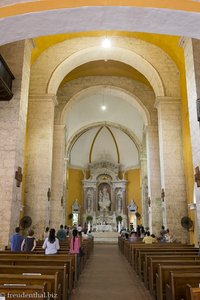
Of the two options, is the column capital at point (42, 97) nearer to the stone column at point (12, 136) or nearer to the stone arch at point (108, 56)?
the stone arch at point (108, 56)

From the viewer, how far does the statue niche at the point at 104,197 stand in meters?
25.2

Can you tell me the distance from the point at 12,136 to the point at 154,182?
25.6ft

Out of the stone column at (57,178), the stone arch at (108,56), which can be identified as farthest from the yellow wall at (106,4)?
the stone column at (57,178)

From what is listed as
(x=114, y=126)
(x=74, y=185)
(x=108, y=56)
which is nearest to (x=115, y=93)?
(x=108, y=56)

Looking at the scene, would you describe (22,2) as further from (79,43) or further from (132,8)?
(79,43)

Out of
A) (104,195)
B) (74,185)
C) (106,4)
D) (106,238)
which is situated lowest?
(106,238)

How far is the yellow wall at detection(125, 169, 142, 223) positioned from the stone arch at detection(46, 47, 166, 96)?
1342 cm

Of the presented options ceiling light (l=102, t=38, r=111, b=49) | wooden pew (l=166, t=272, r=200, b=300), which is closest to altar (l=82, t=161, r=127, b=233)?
ceiling light (l=102, t=38, r=111, b=49)

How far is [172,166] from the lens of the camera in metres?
11.5

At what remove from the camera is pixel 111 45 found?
41.0 feet

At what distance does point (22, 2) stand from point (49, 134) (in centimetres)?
804

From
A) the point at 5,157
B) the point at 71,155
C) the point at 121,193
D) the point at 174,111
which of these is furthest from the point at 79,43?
the point at 121,193

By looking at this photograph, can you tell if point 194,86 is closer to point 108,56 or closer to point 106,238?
point 108,56

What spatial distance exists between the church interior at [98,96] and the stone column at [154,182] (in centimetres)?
5
